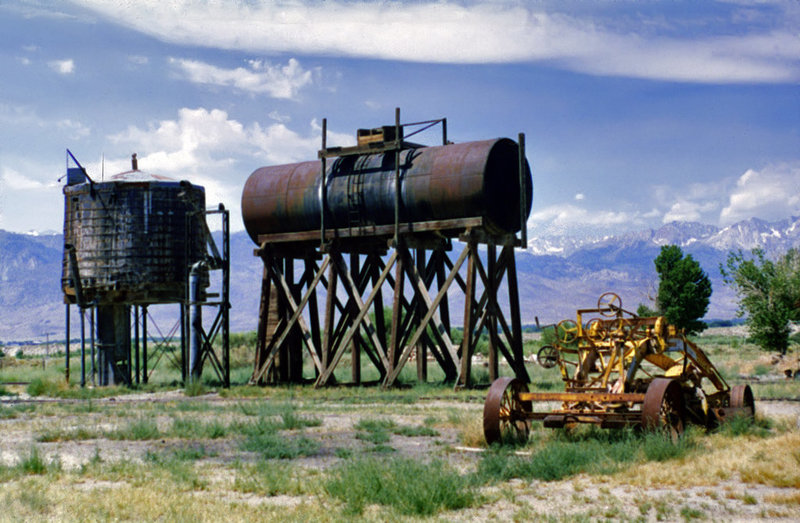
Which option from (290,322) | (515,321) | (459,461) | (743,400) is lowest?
(459,461)

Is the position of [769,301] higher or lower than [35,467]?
higher

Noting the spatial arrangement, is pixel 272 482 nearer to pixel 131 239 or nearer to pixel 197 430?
pixel 197 430

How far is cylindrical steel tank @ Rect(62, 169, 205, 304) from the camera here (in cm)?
3447

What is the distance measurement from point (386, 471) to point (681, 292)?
61419mm

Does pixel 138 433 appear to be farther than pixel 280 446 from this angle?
Yes

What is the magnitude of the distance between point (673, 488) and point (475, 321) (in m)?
16.1

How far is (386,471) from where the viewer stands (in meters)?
11.8

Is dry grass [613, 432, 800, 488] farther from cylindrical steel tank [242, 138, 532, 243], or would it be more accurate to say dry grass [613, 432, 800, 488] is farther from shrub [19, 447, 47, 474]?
cylindrical steel tank [242, 138, 532, 243]

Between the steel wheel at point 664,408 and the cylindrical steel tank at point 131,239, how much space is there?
23.2 metres

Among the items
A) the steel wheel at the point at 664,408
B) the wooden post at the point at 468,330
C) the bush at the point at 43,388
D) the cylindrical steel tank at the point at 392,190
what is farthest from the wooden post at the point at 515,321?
the bush at the point at 43,388

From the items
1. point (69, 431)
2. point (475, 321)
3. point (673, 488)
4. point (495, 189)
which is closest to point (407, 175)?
point (495, 189)

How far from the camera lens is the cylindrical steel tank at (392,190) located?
86.8ft

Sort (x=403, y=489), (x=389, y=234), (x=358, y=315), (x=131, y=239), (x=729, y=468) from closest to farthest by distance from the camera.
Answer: (x=403, y=489), (x=729, y=468), (x=389, y=234), (x=358, y=315), (x=131, y=239)

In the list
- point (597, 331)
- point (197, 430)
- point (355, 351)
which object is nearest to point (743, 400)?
point (597, 331)
